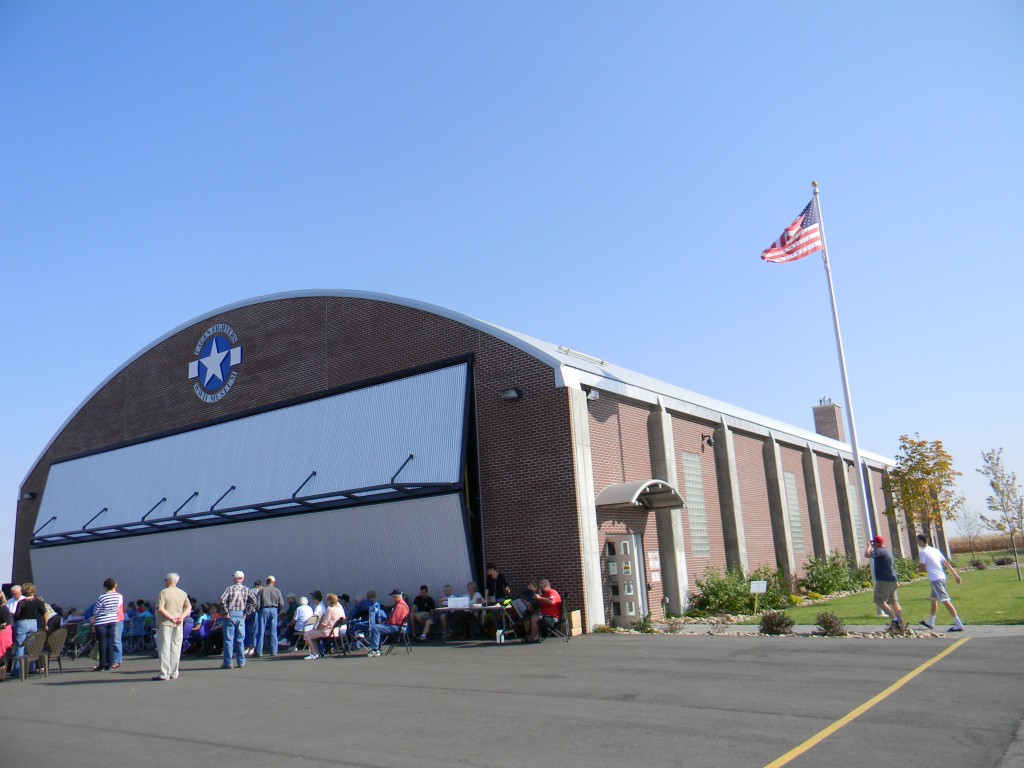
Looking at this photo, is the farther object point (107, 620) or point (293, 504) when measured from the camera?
point (293, 504)

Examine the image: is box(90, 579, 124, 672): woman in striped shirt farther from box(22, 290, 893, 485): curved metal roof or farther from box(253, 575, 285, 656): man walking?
box(22, 290, 893, 485): curved metal roof

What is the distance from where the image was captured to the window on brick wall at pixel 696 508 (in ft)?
76.0

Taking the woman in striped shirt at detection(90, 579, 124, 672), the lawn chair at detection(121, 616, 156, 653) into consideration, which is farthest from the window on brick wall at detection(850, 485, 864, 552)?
the woman in striped shirt at detection(90, 579, 124, 672)

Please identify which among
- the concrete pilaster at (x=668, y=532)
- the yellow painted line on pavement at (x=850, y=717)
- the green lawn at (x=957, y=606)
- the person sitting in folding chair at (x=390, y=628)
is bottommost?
the yellow painted line on pavement at (x=850, y=717)

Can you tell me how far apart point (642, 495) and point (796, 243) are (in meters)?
8.05

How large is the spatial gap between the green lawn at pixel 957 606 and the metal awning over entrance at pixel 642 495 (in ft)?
12.8

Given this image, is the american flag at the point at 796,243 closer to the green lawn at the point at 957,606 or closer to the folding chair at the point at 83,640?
the green lawn at the point at 957,606

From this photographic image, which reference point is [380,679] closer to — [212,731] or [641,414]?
[212,731]

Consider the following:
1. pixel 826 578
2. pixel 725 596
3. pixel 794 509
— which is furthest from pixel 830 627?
pixel 794 509

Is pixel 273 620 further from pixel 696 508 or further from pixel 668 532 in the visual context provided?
pixel 696 508

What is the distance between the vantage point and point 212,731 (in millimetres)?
8445

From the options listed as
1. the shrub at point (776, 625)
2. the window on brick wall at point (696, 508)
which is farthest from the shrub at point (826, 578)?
the shrub at point (776, 625)

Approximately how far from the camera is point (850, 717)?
25.2ft

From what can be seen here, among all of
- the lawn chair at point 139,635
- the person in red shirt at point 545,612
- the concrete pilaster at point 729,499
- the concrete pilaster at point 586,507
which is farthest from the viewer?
the concrete pilaster at point 729,499
